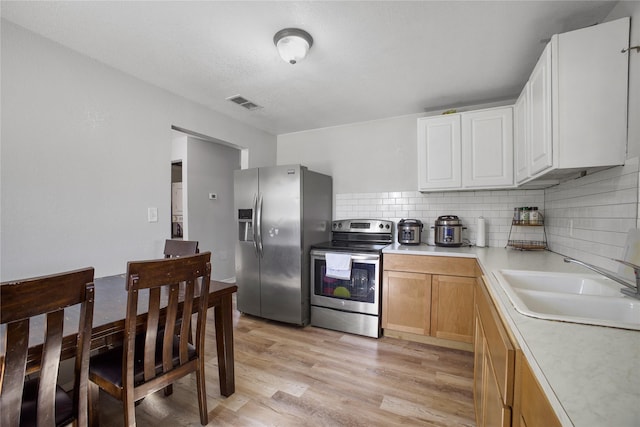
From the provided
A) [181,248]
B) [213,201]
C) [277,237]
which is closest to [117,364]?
A: [181,248]

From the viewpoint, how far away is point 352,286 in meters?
2.76

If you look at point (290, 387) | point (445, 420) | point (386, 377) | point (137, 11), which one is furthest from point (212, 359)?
point (137, 11)

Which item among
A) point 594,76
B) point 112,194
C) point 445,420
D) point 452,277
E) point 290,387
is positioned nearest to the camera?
point 594,76

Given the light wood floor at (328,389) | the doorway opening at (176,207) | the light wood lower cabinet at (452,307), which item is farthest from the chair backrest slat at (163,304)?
the doorway opening at (176,207)

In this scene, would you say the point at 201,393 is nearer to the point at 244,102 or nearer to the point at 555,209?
the point at 244,102

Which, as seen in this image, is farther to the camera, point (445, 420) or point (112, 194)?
point (112, 194)

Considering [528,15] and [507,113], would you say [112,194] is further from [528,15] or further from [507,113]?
[507,113]

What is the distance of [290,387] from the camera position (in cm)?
191

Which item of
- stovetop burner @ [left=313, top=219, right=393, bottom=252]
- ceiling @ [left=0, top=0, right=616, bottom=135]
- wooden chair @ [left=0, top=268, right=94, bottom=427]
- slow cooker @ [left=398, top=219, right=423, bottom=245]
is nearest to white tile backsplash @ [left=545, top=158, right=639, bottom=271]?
ceiling @ [left=0, top=0, right=616, bottom=135]

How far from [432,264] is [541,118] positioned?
135 cm

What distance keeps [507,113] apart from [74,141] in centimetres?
352

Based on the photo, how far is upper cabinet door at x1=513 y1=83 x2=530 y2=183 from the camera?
6.52 ft

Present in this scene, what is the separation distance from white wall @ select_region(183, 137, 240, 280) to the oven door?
1578 mm

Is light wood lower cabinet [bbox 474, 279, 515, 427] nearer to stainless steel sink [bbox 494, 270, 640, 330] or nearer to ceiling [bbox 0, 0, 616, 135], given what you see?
stainless steel sink [bbox 494, 270, 640, 330]
